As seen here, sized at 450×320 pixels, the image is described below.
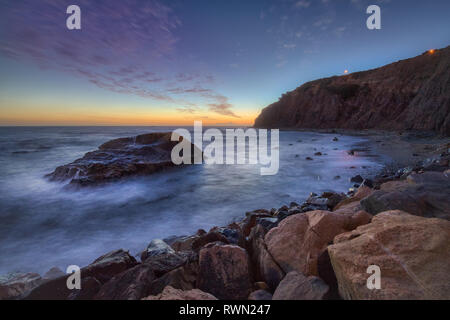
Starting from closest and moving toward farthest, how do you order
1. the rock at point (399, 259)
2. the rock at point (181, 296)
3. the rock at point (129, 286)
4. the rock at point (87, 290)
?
the rock at point (399, 259), the rock at point (181, 296), the rock at point (129, 286), the rock at point (87, 290)

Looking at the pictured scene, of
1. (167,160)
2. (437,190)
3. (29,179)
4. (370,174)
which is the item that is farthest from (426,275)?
(29,179)

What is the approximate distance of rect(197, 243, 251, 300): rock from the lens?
178cm

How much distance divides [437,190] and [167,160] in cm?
974

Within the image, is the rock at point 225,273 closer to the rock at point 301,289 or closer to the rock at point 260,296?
the rock at point 260,296

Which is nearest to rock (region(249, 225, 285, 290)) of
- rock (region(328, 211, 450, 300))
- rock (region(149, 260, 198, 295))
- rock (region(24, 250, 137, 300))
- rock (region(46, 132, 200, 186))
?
rock (region(328, 211, 450, 300))

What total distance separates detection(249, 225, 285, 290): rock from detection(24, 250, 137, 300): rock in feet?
5.35

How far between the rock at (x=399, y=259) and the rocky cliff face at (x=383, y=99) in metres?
20.7

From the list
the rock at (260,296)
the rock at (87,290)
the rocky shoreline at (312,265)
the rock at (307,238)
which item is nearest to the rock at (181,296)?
the rocky shoreline at (312,265)

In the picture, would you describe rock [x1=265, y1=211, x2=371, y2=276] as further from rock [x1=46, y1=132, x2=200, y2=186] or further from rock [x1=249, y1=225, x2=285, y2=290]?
rock [x1=46, y1=132, x2=200, y2=186]

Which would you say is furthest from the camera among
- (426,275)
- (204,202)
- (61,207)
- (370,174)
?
(370,174)

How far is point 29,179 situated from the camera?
27.7ft

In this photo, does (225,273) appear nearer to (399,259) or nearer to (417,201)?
(399,259)

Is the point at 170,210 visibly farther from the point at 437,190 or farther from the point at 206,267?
the point at 437,190

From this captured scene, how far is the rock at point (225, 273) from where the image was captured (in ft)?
5.83
